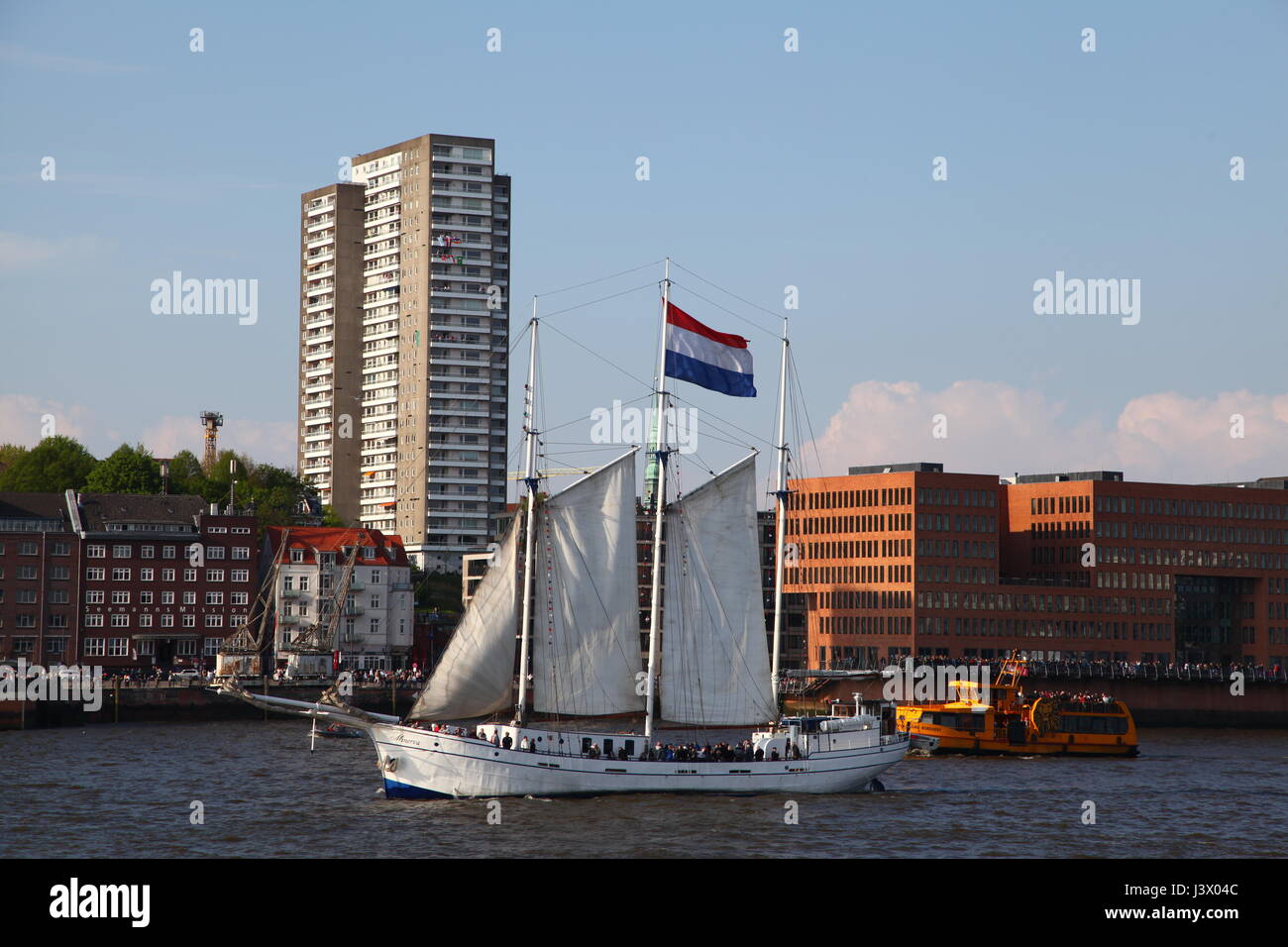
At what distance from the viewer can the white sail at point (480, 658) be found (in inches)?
2840

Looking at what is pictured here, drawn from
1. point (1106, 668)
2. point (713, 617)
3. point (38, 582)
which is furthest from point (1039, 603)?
point (713, 617)

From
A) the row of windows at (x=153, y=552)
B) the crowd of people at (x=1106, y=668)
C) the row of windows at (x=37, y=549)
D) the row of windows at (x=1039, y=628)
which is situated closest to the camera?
the row of windows at (x=37, y=549)

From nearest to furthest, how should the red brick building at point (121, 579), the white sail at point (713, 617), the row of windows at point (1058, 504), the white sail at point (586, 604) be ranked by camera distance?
the white sail at point (586, 604), the white sail at point (713, 617), the red brick building at point (121, 579), the row of windows at point (1058, 504)

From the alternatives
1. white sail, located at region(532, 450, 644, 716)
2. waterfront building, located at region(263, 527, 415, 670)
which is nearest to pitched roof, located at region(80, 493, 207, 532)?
waterfront building, located at region(263, 527, 415, 670)

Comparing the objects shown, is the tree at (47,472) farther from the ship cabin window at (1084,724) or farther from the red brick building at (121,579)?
the ship cabin window at (1084,724)

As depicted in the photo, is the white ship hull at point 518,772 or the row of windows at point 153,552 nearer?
the white ship hull at point 518,772

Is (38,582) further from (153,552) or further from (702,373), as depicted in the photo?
(702,373)

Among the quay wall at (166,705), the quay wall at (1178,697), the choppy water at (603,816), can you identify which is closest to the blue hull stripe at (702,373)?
the choppy water at (603,816)

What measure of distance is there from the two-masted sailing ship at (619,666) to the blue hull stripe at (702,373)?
0.22ft

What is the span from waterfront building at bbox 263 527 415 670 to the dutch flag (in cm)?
9614

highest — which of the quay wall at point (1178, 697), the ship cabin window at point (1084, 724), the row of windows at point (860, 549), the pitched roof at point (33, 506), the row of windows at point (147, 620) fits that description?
the pitched roof at point (33, 506)

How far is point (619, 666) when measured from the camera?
77625mm

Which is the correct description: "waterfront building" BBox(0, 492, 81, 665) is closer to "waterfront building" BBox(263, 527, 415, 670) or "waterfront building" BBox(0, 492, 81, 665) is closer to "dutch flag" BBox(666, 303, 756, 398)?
"waterfront building" BBox(263, 527, 415, 670)
